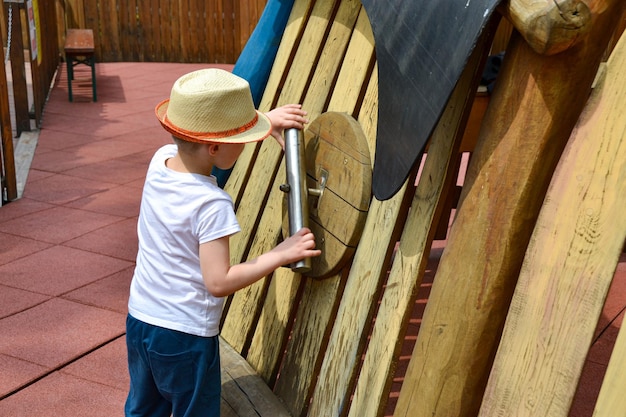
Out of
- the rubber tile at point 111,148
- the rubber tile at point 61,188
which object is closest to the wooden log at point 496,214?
the rubber tile at point 61,188

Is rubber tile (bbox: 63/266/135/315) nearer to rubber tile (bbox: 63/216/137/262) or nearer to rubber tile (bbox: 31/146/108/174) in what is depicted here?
rubber tile (bbox: 63/216/137/262)

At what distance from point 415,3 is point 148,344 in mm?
1252

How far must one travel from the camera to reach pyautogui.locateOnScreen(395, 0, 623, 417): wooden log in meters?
1.85

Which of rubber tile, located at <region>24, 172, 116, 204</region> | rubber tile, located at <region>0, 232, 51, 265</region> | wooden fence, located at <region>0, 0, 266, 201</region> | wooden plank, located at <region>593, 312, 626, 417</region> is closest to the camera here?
wooden plank, located at <region>593, 312, 626, 417</region>

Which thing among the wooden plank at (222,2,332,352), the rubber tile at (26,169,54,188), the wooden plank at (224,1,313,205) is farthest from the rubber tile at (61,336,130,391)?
the rubber tile at (26,169,54,188)

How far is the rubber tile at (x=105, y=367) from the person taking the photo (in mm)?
3518

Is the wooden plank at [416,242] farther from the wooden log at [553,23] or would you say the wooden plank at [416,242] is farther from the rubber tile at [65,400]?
the rubber tile at [65,400]

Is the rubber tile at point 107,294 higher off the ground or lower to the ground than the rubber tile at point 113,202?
higher

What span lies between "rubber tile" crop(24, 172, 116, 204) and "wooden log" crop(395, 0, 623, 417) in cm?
452

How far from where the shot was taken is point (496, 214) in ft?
6.39

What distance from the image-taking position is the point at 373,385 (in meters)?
2.27

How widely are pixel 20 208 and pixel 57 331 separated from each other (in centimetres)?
219

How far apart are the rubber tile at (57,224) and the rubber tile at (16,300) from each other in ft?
2.69

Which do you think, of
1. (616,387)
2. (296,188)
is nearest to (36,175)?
(296,188)
